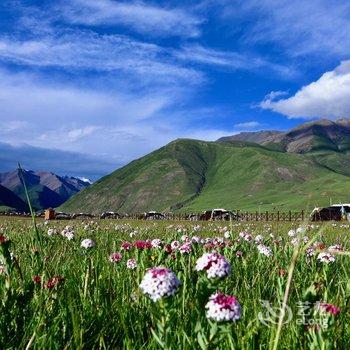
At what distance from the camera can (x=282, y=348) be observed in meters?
3.93

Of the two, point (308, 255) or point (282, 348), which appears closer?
point (282, 348)

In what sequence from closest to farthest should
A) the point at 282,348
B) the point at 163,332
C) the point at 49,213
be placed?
the point at 163,332
the point at 282,348
the point at 49,213

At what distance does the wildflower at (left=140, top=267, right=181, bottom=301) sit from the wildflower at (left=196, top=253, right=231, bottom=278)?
0.34 m

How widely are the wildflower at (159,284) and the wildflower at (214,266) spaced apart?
342 millimetres

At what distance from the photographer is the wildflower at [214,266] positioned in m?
3.52

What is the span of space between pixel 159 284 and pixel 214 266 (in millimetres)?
493

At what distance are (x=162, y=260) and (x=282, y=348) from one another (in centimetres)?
301

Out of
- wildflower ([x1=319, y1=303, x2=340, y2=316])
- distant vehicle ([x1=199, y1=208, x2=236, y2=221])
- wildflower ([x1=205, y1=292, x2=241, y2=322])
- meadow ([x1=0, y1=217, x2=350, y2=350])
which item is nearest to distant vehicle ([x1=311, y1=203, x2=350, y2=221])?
wildflower ([x1=319, y1=303, x2=340, y2=316])

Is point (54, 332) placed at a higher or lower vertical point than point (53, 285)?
lower

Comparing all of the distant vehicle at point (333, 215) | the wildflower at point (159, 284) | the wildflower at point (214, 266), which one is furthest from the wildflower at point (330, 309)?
the wildflower at point (159, 284)

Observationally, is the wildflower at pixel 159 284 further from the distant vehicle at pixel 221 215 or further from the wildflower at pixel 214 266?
the distant vehicle at pixel 221 215

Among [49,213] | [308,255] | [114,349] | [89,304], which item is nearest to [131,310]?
[89,304]

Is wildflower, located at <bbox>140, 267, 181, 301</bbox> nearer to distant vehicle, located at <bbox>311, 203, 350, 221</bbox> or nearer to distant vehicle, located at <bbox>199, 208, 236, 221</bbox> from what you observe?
distant vehicle, located at <bbox>311, 203, 350, 221</bbox>

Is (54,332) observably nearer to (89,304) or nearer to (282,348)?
(89,304)
